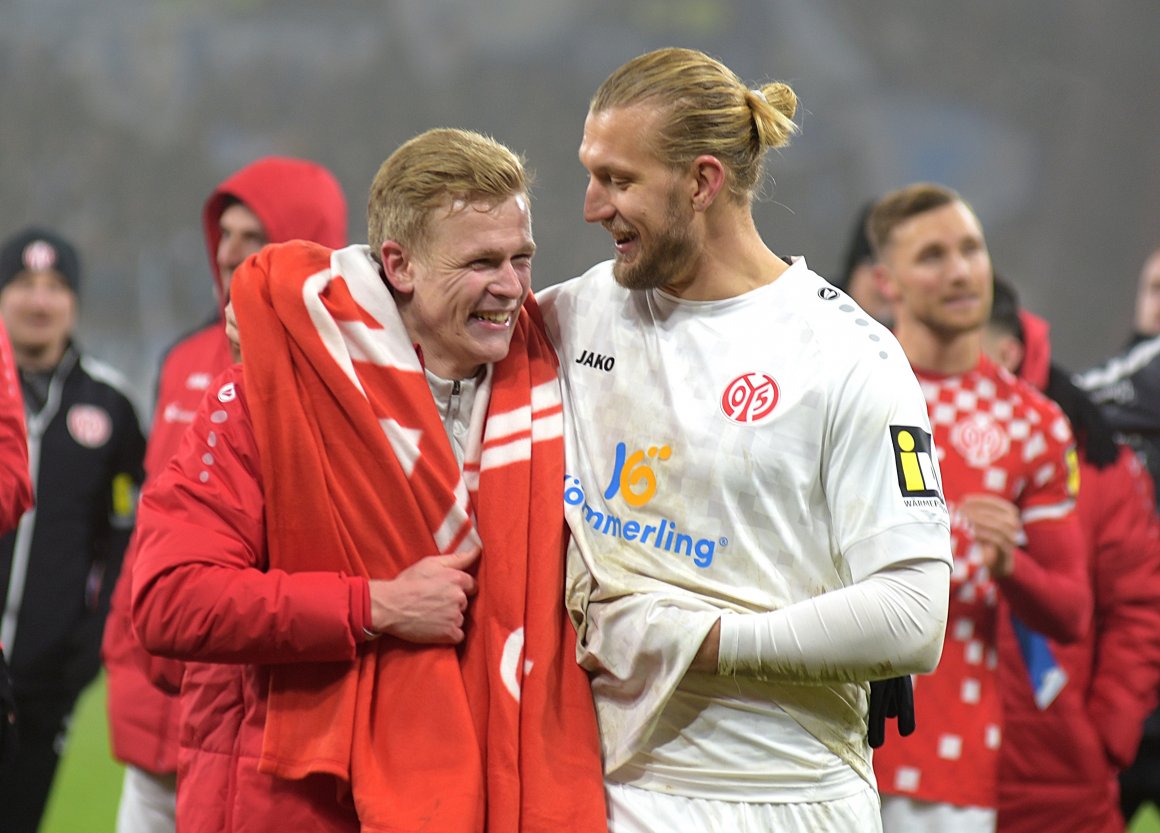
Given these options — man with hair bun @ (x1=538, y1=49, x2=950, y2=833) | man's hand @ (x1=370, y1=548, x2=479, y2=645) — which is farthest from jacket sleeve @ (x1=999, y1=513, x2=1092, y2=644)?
man's hand @ (x1=370, y1=548, x2=479, y2=645)

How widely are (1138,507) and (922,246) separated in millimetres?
1219

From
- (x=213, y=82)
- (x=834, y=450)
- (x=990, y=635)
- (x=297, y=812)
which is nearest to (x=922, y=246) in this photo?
(x=990, y=635)

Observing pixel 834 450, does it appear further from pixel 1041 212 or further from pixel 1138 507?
A: pixel 1041 212

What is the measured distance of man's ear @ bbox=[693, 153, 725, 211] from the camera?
2.30 meters

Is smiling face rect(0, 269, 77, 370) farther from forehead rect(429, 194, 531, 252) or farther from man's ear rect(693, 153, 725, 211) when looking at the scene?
man's ear rect(693, 153, 725, 211)

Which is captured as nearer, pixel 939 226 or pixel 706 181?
pixel 706 181

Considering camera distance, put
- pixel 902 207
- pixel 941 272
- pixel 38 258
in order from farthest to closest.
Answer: pixel 38 258, pixel 902 207, pixel 941 272

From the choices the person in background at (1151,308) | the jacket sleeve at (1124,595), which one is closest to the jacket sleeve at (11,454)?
the jacket sleeve at (1124,595)

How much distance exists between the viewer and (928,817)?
3326 millimetres

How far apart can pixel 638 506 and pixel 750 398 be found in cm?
24

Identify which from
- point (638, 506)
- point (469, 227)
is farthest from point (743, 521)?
point (469, 227)

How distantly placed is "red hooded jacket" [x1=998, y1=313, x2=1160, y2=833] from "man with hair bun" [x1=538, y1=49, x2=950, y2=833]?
1813mm

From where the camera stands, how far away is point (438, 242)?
229cm

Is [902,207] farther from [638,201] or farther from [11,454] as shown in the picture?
[11,454]
